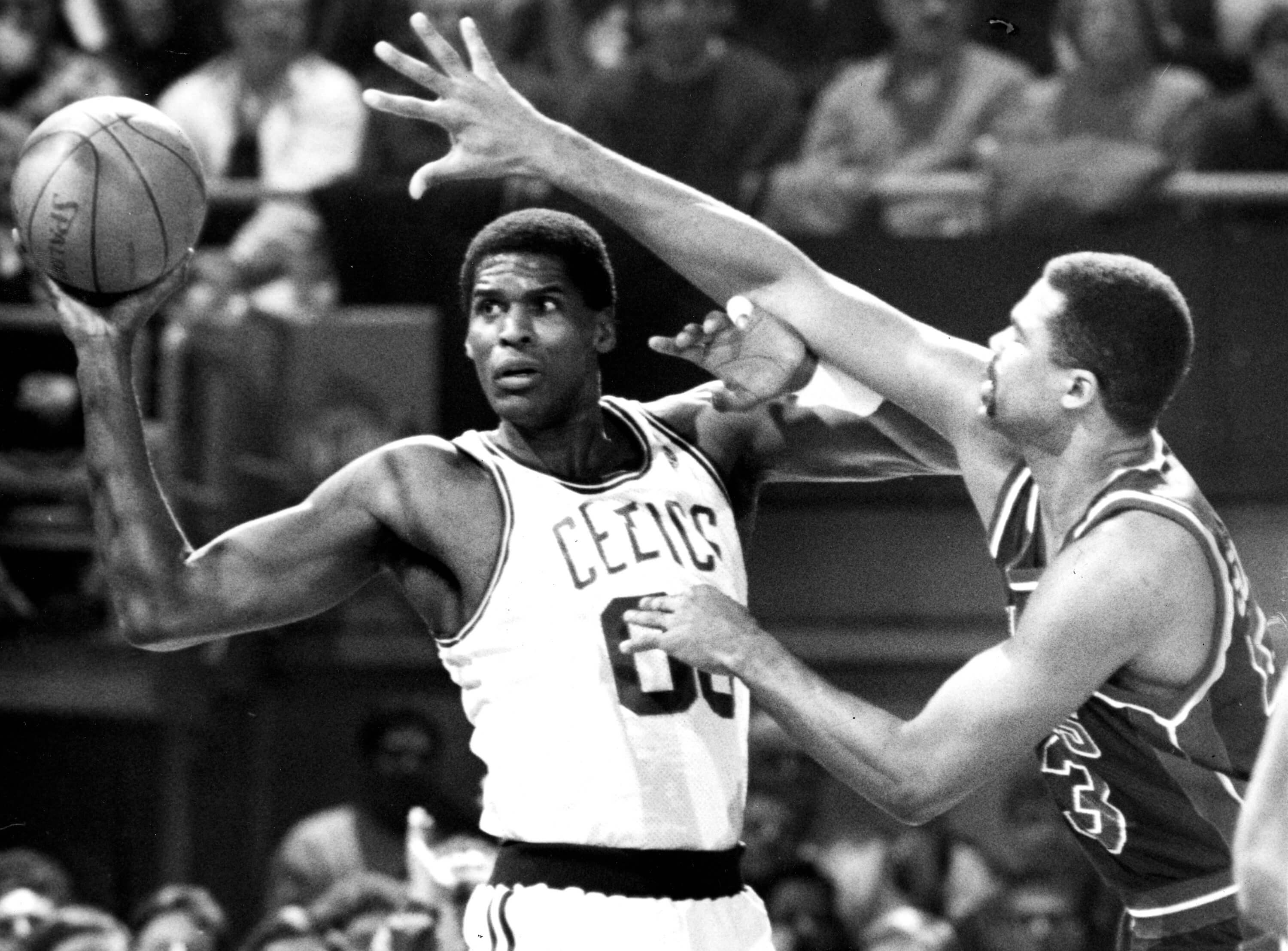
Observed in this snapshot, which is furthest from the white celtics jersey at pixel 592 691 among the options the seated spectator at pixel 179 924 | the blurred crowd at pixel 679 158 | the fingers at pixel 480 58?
the seated spectator at pixel 179 924

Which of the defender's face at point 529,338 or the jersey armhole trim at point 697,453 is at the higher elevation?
the defender's face at point 529,338

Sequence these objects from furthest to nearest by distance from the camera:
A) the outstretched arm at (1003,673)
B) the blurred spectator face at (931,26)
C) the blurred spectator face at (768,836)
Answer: the blurred spectator face at (931,26)
the blurred spectator face at (768,836)
the outstretched arm at (1003,673)

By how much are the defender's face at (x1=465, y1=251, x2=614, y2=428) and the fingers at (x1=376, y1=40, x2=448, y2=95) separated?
32 centimetres

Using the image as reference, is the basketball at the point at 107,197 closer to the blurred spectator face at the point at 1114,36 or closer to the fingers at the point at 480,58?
the fingers at the point at 480,58

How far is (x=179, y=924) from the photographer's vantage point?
6148 millimetres

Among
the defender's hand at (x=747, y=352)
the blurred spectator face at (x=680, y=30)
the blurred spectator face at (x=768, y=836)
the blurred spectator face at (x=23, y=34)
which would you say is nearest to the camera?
the defender's hand at (x=747, y=352)

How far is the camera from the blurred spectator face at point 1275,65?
717 centimetres

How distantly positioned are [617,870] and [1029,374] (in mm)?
1084

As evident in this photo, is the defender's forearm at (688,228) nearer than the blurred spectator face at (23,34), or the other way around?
the defender's forearm at (688,228)

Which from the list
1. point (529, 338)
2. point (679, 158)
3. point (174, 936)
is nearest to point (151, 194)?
point (529, 338)

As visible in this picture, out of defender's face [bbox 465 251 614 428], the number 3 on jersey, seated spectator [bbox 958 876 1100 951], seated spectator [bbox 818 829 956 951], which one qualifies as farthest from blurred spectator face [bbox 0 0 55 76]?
the number 3 on jersey

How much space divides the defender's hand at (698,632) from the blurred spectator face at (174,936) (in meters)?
3.06

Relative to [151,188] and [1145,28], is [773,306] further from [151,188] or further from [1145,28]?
[1145,28]

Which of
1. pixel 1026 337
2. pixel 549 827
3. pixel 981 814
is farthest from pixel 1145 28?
pixel 549 827
